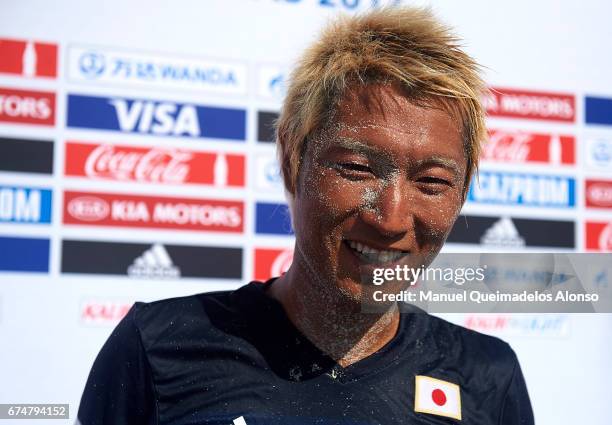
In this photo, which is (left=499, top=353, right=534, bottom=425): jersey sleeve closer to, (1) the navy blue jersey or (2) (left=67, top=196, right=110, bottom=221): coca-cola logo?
(1) the navy blue jersey

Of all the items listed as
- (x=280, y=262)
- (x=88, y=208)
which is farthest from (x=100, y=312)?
(x=280, y=262)

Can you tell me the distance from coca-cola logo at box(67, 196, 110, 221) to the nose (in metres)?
1.74

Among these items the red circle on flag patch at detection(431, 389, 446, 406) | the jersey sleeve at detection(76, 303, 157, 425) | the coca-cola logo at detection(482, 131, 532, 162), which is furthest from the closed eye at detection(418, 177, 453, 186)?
the coca-cola logo at detection(482, 131, 532, 162)

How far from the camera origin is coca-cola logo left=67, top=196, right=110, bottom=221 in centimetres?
258

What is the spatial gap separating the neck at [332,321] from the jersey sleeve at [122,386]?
23 centimetres

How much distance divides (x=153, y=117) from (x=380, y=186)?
1.78 meters

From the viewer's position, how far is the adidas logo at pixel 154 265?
259 centimetres

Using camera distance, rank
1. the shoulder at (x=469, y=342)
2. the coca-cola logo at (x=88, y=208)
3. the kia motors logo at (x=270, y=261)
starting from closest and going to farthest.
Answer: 1. the shoulder at (x=469, y=342)
2. the coca-cola logo at (x=88, y=208)
3. the kia motors logo at (x=270, y=261)

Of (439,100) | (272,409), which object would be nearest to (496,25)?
(439,100)

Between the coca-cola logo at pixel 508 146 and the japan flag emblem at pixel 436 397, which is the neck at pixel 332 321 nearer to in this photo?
the japan flag emblem at pixel 436 397

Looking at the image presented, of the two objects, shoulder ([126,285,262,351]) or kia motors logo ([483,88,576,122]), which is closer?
shoulder ([126,285,262,351])

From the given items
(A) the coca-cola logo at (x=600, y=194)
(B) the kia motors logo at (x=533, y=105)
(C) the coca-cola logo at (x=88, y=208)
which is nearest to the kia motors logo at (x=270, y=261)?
(C) the coca-cola logo at (x=88, y=208)

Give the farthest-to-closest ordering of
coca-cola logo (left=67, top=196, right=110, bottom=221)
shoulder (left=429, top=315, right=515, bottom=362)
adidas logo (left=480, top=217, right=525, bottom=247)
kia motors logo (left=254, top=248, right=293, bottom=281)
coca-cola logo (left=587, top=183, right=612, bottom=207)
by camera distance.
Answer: coca-cola logo (left=587, top=183, right=612, bottom=207), adidas logo (left=480, top=217, right=525, bottom=247), kia motors logo (left=254, top=248, right=293, bottom=281), coca-cola logo (left=67, top=196, right=110, bottom=221), shoulder (left=429, top=315, right=515, bottom=362)

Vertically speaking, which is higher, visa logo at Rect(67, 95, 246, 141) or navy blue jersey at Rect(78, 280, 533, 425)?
visa logo at Rect(67, 95, 246, 141)
